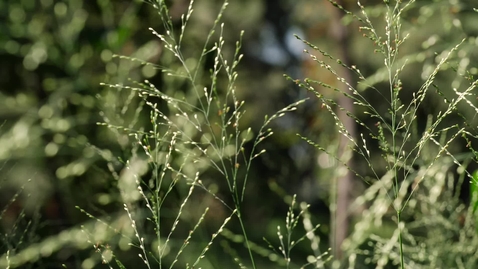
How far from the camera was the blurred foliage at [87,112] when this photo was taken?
2074 millimetres

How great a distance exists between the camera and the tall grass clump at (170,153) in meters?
1.03

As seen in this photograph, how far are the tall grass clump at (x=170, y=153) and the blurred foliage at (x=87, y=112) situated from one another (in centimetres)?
5

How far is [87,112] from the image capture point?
377 cm

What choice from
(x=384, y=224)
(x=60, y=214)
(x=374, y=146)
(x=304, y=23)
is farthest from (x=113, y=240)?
(x=304, y=23)

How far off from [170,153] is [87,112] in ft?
9.38

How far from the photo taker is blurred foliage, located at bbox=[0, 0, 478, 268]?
2074 millimetres

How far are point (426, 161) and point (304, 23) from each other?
774 centimetres

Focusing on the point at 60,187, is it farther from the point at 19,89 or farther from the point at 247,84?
the point at 247,84

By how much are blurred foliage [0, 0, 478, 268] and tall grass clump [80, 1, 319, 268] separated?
5cm

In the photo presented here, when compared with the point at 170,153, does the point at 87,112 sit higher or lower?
lower

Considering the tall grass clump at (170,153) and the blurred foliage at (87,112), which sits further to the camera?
the blurred foliage at (87,112)

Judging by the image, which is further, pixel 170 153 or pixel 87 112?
pixel 87 112

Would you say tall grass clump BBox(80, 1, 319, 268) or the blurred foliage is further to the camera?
the blurred foliage

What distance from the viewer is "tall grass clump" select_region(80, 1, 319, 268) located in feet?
3.39
